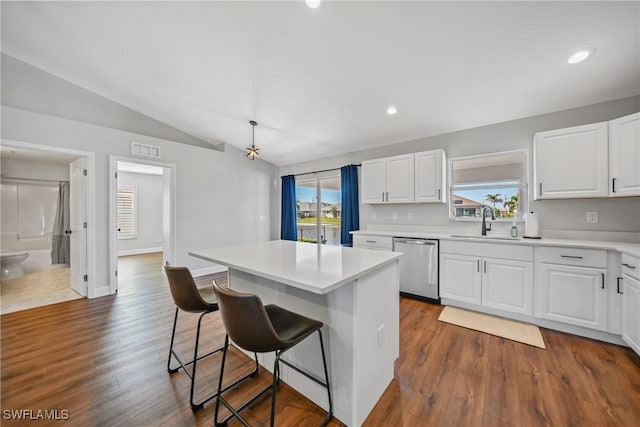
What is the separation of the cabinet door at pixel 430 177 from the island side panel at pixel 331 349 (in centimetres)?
267

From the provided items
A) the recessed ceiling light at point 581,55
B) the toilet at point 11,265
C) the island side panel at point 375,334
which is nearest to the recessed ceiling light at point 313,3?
the island side panel at point 375,334

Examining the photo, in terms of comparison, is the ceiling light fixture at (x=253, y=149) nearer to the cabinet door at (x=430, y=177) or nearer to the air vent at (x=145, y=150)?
the air vent at (x=145, y=150)

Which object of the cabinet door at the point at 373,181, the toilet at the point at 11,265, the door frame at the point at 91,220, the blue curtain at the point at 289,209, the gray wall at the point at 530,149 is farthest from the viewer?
the blue curtain at the point at 289,209

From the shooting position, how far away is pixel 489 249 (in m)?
2.82

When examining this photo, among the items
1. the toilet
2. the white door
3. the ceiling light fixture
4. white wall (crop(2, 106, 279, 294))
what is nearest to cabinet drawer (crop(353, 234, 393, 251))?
the ceiling light fixture

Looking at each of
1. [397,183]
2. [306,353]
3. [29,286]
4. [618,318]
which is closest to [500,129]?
[397,183]

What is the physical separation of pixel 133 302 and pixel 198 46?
3.36m

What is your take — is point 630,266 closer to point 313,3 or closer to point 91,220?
point 313,3

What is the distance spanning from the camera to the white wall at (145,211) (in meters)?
7.04

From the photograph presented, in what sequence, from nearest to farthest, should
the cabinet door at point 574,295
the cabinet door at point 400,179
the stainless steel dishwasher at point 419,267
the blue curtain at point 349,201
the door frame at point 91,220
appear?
1. the cabinet door at point 574,295
2. the stainless steel dishwasher at point 419,267
3. the door frame at point 91,220
4. the cabinet door at point 400,179
5. the blue curtain at point 349,201

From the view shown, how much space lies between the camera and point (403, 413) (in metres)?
1.52

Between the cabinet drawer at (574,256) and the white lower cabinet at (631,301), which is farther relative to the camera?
the cabinet drawer at (574,256)

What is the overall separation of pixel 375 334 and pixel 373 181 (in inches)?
115

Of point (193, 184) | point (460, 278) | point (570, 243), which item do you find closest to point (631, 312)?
point (570, 243)
